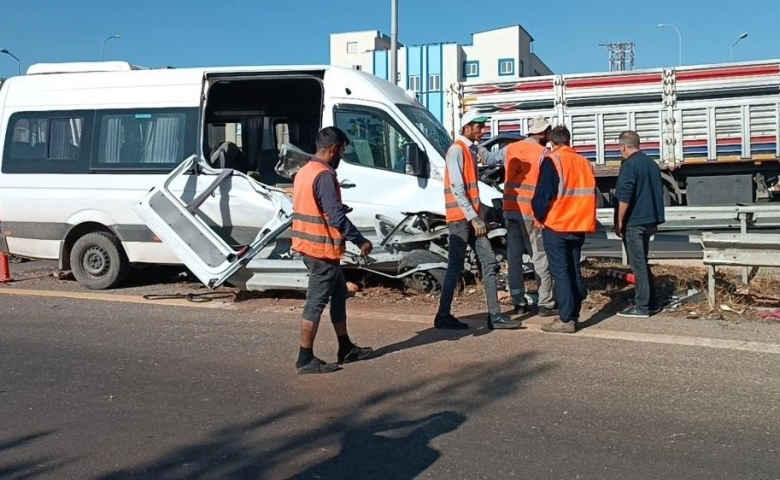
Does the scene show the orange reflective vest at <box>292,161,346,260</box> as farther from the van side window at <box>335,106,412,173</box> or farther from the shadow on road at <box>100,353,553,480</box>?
the van side window at <box>335,106,412,173</box>

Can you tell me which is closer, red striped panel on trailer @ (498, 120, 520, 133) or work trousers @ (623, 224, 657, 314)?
work trousers @ (623, 224, 657, 314)

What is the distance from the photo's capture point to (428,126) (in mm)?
9602

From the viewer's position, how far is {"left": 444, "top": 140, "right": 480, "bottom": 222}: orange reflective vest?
6941 millimetres

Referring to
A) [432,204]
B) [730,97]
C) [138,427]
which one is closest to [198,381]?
[138,427]

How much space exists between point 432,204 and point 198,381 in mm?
3839

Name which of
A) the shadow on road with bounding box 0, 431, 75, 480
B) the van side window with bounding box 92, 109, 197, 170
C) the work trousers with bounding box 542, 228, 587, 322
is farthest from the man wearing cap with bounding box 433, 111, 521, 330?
the van side window with bounding box 92, 109, 197, 170

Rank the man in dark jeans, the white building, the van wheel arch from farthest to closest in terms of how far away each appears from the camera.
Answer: the white building → the van wheel arch → the man in dark jeans

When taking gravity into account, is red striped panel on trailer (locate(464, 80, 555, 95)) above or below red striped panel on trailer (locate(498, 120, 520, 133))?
above

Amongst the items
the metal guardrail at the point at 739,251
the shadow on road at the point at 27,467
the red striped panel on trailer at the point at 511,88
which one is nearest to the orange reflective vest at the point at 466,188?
the metal guardrail at the point at 739,251

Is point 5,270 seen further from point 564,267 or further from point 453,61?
point 453,61

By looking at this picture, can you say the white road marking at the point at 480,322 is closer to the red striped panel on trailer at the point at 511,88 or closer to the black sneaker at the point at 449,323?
the black sneaker at the point at 449,323

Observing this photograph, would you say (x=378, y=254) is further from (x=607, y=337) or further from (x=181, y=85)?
(x=181, y=85)

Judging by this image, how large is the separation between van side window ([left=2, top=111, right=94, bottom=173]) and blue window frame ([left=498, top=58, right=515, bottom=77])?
5251 cm

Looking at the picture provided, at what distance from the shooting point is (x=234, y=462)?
4.27 meters
